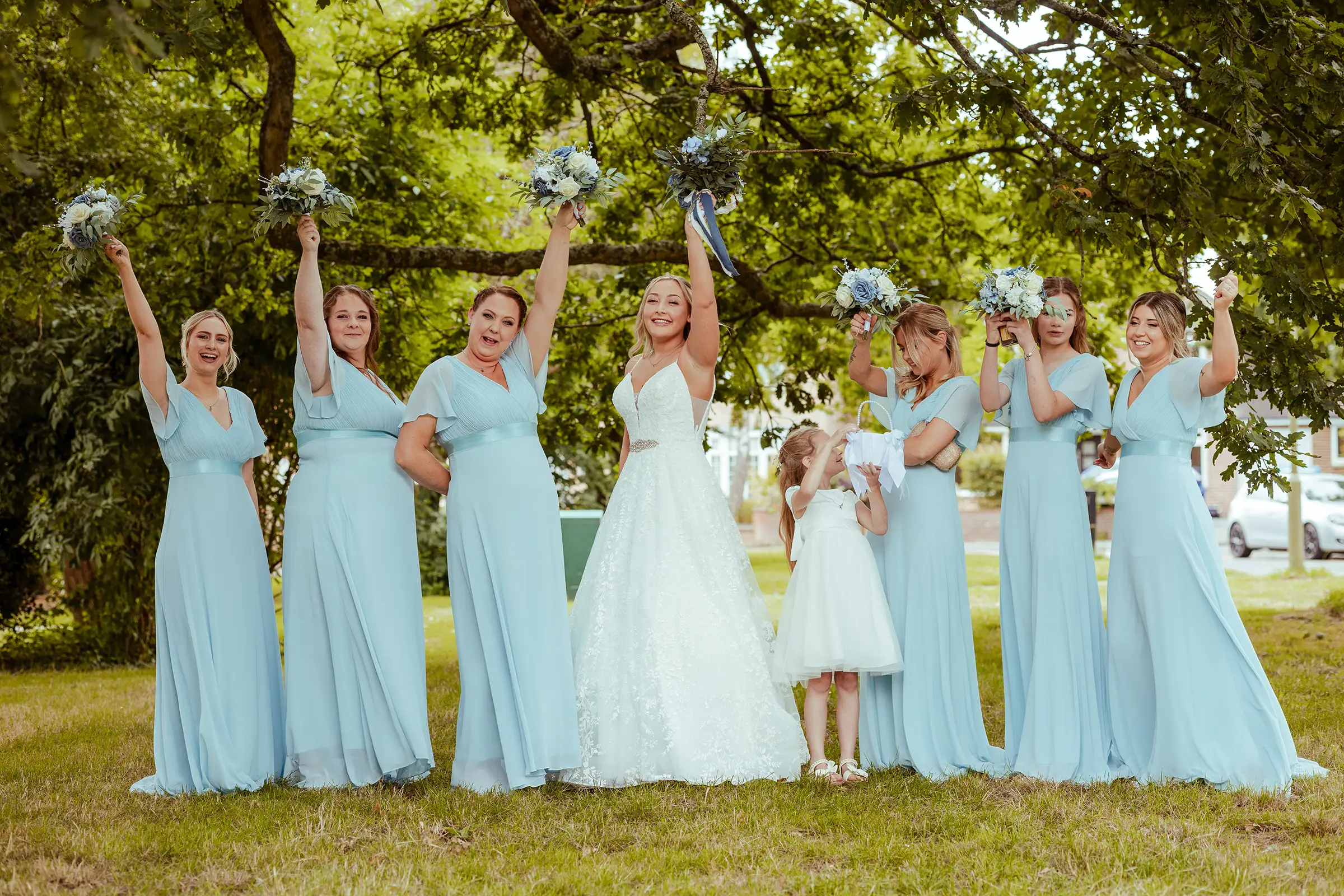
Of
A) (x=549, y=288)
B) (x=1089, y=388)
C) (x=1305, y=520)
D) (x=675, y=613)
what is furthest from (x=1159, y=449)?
(x=1305, y=520)

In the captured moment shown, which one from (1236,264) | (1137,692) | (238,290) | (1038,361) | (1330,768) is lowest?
(1330,768)

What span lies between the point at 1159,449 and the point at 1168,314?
2.08 ft

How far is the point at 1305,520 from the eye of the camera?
72.9 feet

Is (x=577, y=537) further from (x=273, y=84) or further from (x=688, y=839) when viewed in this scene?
(x=688, y=839)

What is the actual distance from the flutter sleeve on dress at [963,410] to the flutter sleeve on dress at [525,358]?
184 centimetres

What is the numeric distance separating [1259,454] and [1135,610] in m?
2.01

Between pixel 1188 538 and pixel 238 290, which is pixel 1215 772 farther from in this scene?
pixel 238 290

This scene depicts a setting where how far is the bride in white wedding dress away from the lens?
17.7 ft

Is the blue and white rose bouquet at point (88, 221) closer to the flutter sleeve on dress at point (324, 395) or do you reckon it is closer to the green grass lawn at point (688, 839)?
the flutter sleeve on dress at point (324, 395)

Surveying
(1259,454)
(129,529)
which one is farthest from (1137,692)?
(129,529)

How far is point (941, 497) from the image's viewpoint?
19.0 feet

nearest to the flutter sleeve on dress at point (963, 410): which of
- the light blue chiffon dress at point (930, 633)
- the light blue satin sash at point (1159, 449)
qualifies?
the light blue chiffon dress at point (930, 633)

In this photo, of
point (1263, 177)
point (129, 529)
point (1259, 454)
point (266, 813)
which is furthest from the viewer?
point (129, 529)

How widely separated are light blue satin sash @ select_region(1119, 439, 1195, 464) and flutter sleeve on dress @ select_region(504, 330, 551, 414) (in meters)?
2.67
